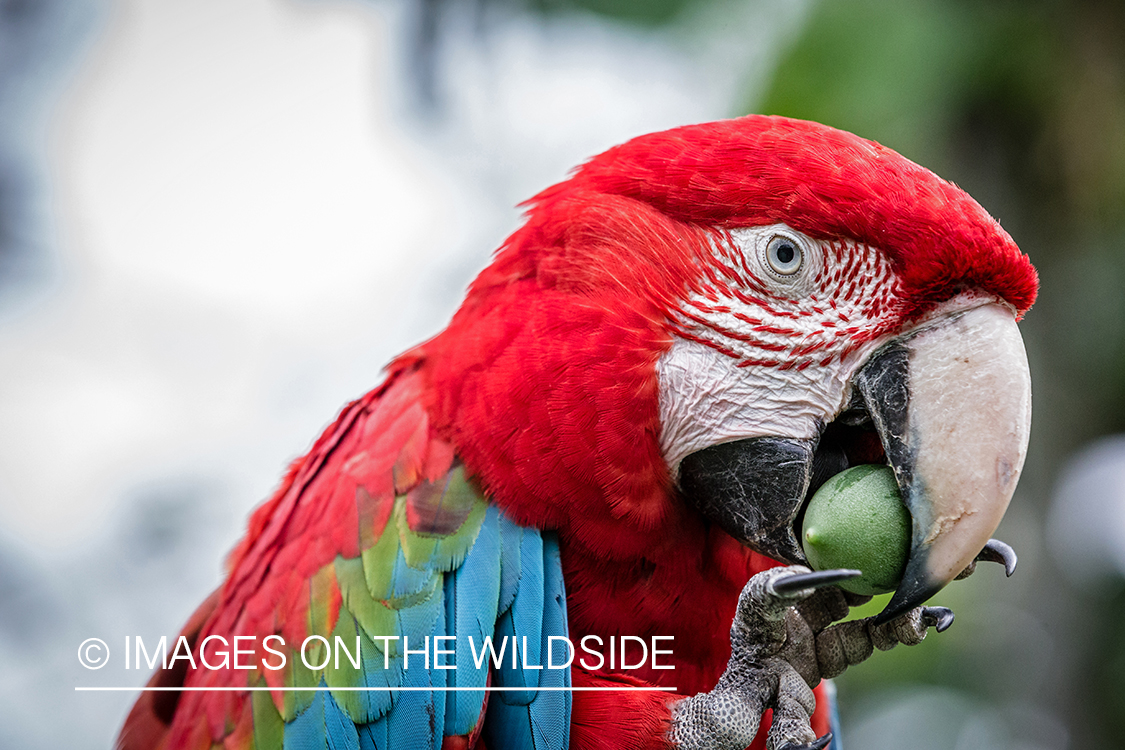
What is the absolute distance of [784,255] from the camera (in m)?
1.24

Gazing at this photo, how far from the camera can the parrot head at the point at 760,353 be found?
1121 millimetres

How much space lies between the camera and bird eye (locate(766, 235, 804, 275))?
4.04ft

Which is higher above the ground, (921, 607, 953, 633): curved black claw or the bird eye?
the bird eye

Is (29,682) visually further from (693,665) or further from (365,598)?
(693,665)

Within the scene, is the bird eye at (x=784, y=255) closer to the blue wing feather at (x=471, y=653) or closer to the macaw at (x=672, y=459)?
the macaw at (x=672, y=459)

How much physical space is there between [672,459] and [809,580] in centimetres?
28

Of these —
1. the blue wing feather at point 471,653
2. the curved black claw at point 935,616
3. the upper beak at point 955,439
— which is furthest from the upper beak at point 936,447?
the blue wing feather at point 471,653

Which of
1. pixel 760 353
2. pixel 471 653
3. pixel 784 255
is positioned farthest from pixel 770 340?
pixel 471 653

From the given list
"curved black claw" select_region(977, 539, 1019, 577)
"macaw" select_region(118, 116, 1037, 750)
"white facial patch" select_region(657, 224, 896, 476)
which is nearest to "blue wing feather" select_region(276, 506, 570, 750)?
"macaw" select_region(118, 116, 1037, 750)

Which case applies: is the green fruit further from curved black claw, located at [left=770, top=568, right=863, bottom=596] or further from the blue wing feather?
the blue wing feather

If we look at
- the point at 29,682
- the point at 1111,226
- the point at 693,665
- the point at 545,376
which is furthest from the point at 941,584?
the point at 1111,226

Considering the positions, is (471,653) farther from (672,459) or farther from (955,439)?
(955,439)

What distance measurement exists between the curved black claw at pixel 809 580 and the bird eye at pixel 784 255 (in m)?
0.42

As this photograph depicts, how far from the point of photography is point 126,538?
3.11 metres
